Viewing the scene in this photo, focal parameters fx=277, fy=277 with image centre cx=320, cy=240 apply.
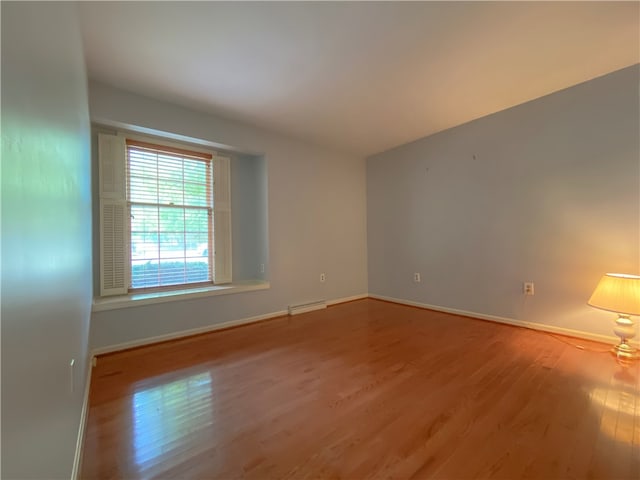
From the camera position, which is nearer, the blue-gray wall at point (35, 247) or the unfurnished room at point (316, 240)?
the blue-gray wall at point (35, 247)

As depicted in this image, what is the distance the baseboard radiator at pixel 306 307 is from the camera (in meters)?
3.99

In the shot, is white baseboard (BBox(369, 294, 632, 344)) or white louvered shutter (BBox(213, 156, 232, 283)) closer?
white baseboard (BBox(369, 294, 632, 344))

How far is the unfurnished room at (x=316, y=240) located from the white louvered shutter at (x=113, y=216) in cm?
2

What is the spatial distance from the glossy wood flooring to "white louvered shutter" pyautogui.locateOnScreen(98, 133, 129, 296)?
31.2 inches

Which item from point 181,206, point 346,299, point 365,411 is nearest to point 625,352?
point 365,411

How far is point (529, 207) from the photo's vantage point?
10.5ft

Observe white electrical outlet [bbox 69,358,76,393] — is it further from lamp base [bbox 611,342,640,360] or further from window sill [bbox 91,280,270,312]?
lamp base [bbox 611,342,640,360]

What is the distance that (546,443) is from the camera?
4.81 feet

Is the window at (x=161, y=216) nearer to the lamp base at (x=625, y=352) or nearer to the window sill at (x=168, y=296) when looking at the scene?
the window sill at (x=168, y=296)

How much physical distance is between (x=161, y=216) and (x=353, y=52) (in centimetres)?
269

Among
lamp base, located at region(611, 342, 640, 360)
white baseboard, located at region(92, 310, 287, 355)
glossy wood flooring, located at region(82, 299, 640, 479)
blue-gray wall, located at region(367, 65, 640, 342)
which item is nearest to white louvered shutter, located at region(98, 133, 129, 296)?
white baseboard, located at region(92, 310, 287, 355)

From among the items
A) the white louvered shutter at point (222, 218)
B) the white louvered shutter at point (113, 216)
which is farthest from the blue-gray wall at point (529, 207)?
the white louvered shutter at point (113, 216)

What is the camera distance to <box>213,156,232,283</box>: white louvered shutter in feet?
12.1

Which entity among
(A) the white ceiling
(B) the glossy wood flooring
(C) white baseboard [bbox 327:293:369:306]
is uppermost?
(A) the white ceiling
